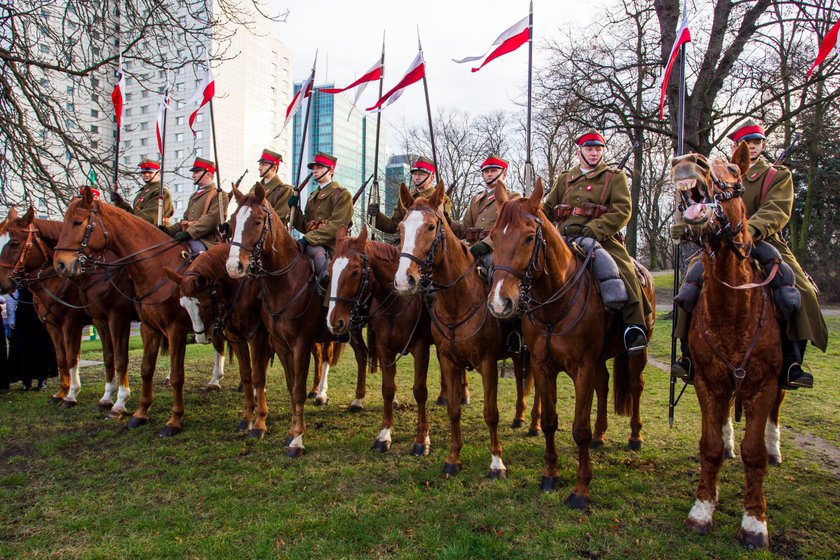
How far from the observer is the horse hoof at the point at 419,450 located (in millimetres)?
A: 6430

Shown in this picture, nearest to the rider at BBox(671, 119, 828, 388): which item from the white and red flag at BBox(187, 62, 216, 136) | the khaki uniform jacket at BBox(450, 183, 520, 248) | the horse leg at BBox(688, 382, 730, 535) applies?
the horse leg at BBox(688, 382, 730, 535)

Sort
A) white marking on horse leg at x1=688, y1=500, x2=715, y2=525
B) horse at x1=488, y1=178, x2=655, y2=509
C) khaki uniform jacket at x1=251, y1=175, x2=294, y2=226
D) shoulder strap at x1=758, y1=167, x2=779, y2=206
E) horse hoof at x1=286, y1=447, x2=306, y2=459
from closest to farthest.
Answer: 1. white marking on horse leg at x1=688, y1=500, x2=715, y2=525
2. horse at x1=488, y1=178, x2=655, y2=509
3. shoulder strap at x1=758, y1=167, x2=779, y2=206
4. horse hoof at x1=286, y1=447, x2=306, y2=459
5. khaki uniform jacket at x1=251, y1=175, x2=294, y2=226

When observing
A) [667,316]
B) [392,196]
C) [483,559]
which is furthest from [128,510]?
[392,196]

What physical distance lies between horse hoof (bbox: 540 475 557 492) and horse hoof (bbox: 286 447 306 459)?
2824 mm

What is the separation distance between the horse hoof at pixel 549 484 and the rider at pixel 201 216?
5818 mm

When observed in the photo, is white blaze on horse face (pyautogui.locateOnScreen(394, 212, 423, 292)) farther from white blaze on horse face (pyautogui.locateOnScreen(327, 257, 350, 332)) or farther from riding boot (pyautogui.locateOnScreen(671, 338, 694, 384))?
riding boot (pyautogui.locateOnScreen(671, 338, 694, 384))

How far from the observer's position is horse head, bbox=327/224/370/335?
5.98 metres

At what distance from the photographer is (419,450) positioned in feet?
21.2

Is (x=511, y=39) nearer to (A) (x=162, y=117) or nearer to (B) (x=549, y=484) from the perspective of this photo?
(B) (x=549, y=484)

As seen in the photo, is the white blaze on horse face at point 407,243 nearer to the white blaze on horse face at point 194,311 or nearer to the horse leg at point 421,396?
the horse leg at point 421,396

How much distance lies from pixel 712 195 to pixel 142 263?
281 inches

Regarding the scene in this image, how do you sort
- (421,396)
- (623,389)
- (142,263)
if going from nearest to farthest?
1. (421,396)
2. (623,389)
3. (142,263)

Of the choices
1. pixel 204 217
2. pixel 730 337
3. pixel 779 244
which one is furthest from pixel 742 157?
pixel 204 217

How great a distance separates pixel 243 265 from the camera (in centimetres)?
625
